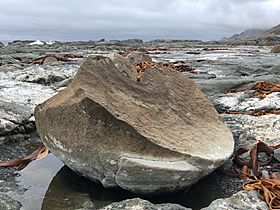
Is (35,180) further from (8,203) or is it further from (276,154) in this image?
(276,154)

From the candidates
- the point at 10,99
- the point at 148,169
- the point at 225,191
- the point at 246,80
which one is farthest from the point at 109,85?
the point at 246,80

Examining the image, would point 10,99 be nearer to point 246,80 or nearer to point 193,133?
point 193,133

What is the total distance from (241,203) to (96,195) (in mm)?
1542

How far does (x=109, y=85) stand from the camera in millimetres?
5328

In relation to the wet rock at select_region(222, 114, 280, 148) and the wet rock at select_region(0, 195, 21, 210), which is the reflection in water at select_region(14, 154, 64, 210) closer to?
the wet rock at select_region(0, 195, 21, 210)

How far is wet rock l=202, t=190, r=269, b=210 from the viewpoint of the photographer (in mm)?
3809

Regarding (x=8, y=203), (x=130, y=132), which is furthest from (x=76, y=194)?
(x=130, y=132)

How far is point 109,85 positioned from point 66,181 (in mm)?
1253

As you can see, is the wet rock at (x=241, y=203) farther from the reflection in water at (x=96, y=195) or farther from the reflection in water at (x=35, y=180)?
the reflection in water at (x=35, y=180)

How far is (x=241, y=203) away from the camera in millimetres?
3900

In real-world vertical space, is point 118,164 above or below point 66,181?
above

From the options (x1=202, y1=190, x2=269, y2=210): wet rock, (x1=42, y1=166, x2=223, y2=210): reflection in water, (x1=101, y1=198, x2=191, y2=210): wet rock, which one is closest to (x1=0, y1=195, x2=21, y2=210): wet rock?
(x1=42, y1=166, x2=223, y2=210): reflection in water

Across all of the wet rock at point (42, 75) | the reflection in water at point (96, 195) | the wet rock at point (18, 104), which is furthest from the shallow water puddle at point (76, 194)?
the wet rock at point (42, 75)

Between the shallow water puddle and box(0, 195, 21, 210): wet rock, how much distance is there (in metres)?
0.11
